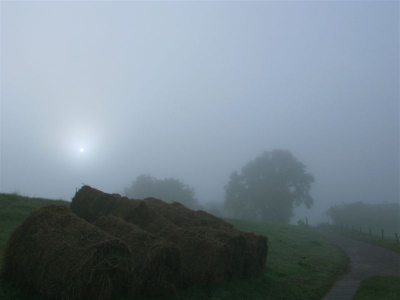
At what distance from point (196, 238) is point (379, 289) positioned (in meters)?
7.48

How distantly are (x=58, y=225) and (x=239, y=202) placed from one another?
232ft

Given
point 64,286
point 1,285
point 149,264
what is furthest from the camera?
point 149,264

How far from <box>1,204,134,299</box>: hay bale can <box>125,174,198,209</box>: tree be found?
7423 cm

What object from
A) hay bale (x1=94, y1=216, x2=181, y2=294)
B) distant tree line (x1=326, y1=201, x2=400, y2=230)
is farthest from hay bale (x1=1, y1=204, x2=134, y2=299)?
distant tree line (x1=326, y1=201, x2=400, y2=230)

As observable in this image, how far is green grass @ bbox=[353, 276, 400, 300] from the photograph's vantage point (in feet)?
44.9

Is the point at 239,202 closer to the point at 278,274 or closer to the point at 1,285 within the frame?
the point at 278,274

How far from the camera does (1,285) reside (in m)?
10.2

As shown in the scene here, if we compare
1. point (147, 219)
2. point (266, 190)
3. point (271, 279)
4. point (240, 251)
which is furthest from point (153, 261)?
point (266, 190)

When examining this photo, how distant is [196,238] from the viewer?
13.9 meters

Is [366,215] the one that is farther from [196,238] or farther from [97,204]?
[196,238]

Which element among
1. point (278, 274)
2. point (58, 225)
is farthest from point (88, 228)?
point (278, 274)

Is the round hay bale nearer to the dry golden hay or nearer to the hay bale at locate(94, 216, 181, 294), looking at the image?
the dry golden hay

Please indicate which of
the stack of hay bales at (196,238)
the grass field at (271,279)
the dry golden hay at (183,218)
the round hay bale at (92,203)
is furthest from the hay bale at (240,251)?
the round hay bale at (92,203)

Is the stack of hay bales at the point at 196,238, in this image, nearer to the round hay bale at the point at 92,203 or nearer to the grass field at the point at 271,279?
the round hay bale at the point at 92,203
